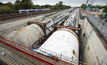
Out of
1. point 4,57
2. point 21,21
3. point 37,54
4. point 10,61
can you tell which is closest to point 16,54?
point 10,61

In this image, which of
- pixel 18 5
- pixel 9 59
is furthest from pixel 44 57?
pixel 18 5

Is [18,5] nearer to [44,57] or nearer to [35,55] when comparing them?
[35,55]

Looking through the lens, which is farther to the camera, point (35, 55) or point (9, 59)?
point (9, 59)

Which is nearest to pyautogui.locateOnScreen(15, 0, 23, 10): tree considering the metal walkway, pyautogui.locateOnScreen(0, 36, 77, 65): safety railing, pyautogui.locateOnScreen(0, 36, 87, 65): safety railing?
pyautogui.locateOnScreen(0, 36, 77, 65): safety railing

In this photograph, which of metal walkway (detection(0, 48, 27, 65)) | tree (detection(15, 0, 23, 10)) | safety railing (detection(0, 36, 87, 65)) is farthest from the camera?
tree (detection(15, 0, 23, 10))

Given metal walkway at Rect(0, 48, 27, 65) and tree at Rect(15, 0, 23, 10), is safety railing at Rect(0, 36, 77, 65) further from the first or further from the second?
tree at Rect(15, 0, 23, 10)

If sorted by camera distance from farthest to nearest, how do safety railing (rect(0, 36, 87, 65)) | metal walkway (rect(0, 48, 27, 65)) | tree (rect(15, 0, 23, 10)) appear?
1. tree (rect(15, 0, 23, 10))
2. metal walkway (rect(0, 48, 27, 65))
3. safety railing (rect(0, 36, 87, 65))

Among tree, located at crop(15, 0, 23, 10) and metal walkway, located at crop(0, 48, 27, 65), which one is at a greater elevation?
tree, located at crop(15, 0, 23, 10)

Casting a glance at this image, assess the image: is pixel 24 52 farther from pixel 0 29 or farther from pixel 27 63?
pixel 0 29

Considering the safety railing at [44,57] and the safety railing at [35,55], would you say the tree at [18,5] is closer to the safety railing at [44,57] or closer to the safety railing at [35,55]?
the safety railing at [35,55]

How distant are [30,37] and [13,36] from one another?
256 centimetres

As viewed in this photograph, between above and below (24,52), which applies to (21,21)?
above

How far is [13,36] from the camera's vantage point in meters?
8.77

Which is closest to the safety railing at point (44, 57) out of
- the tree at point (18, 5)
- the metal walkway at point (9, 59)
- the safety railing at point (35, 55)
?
the safety railing at point (35, 55)
